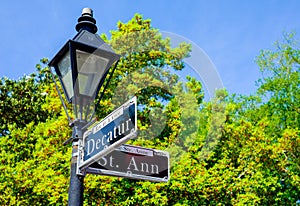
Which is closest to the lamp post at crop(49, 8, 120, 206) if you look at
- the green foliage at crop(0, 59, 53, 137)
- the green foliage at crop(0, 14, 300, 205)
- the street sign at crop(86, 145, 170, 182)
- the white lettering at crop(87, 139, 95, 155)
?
the white lettering at crop(87, 139, 95, 155)

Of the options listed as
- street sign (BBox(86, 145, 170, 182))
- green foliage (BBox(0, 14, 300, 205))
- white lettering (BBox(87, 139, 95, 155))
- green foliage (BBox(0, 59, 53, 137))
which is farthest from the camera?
green foliage (BBox(0, 59, 53, 137))

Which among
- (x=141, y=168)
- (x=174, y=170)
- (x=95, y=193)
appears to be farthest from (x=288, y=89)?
(x=141, y=168)

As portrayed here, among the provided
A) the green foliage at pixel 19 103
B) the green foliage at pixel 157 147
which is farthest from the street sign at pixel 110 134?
the green foliage at pixel 19 103

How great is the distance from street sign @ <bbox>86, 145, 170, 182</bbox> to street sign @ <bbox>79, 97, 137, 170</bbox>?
0.16 metres

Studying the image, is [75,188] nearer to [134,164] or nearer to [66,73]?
[134,164]

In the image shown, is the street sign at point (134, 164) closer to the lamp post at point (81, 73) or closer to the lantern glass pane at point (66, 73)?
the lamp post at point (81, 73)

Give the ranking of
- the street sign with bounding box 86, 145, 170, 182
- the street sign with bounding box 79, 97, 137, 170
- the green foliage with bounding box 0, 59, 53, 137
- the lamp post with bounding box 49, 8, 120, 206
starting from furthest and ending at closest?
the green foliage with bounding box 0, 59, 53, 137, the lamp post with bounding box 49, 8, 120, 206, the street sign with bounding box 86, 145, 170, 182, the street sign with bounding box 79, 97, 137, 170

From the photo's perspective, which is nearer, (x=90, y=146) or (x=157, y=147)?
(x=90, y=146)

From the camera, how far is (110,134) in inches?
117

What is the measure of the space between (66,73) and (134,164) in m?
1.04

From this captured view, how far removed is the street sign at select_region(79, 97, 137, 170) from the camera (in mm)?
2775

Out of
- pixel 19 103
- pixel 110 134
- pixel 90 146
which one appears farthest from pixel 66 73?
pixel 19 103

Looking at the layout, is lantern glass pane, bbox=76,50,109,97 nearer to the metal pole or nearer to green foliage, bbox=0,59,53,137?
the metal pole

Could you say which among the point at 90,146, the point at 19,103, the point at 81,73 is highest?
the point at 19,103
